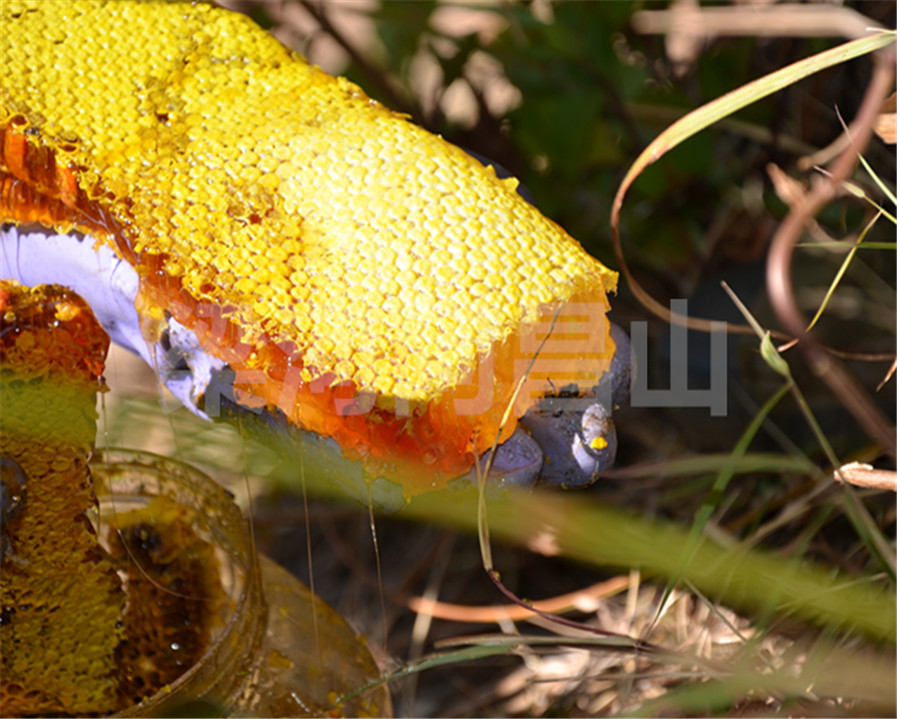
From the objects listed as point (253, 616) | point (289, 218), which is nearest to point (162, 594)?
point (253, 616)

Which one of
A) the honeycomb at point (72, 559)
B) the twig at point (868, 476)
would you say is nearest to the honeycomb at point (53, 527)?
the honeycomb at point (72, 559)

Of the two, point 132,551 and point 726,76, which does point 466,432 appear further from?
point 726,76

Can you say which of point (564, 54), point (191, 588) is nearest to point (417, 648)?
point (191, 588)

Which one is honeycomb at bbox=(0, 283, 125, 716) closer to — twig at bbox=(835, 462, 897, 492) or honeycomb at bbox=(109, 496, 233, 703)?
honeycomb at bbox=(109, 496, 233, 703)

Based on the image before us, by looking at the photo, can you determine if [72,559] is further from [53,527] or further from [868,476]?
[868,476]

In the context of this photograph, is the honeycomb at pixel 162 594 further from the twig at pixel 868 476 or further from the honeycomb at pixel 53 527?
the twig at pixel 868 476

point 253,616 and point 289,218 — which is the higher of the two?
point 289,218

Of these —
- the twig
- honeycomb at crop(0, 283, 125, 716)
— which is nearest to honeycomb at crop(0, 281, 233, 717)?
honeycomb at crop(0, 283, 125, 716)

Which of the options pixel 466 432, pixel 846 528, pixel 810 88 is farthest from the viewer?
pixel 810 88
